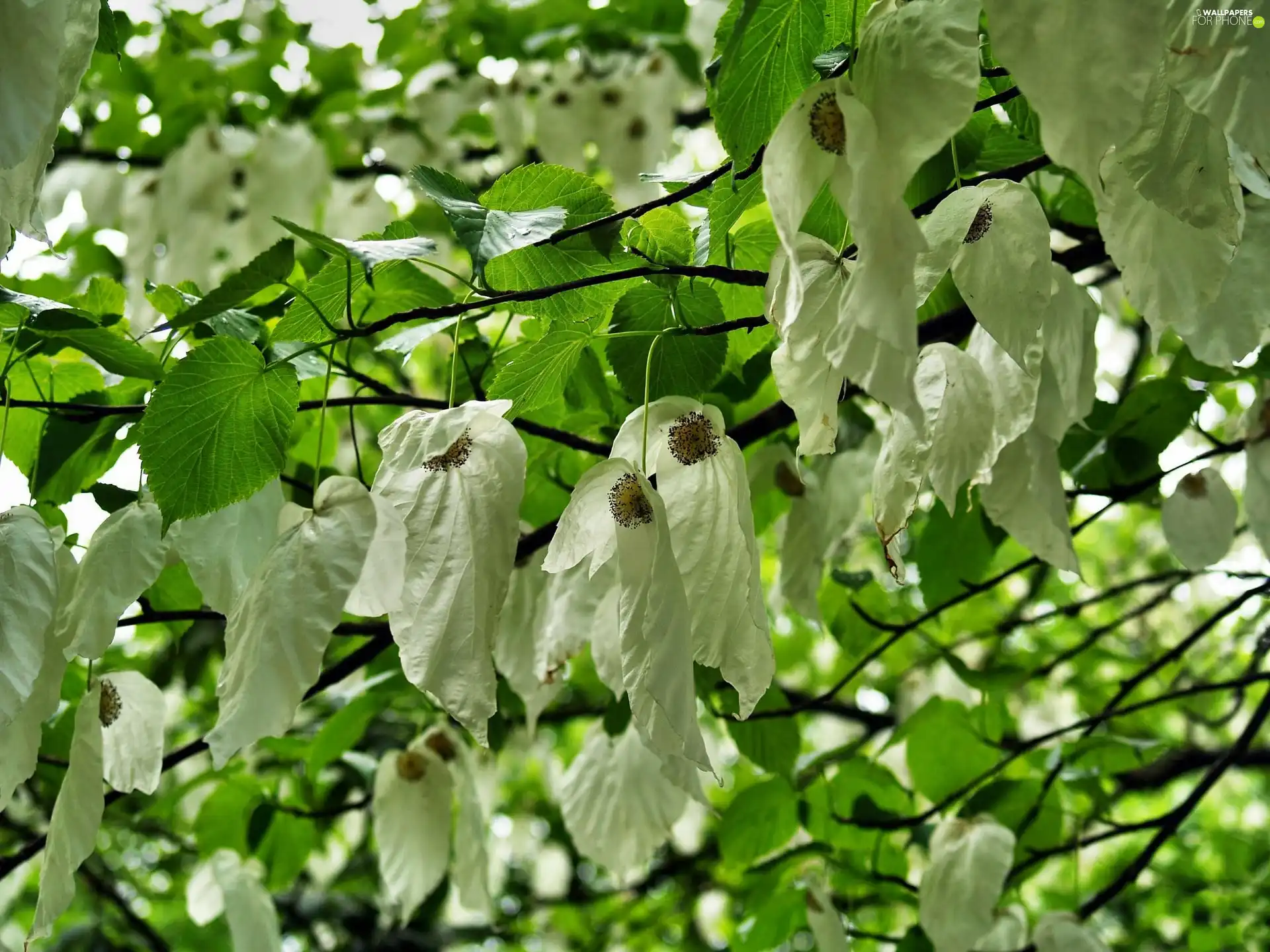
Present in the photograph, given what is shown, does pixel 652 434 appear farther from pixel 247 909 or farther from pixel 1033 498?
pixel 247 909

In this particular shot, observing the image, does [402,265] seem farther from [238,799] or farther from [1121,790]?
[1121,790]

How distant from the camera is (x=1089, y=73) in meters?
0.42

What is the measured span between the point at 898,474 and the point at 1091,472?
599 millimetres

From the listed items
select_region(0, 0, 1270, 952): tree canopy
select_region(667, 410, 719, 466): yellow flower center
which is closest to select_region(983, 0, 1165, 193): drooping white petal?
select_region(0, 0, 1270, 952): tree canopy

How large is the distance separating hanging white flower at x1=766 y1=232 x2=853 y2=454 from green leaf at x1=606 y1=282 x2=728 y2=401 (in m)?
0.15

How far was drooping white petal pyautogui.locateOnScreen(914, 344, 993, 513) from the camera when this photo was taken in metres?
0.70

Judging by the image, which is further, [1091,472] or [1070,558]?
[1091,472]

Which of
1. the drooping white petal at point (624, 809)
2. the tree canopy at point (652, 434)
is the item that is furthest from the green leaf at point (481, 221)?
the drooping white petal at point (624, 809)

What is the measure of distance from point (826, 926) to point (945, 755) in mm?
235

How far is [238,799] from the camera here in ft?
4.62

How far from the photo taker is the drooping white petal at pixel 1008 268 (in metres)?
0.61

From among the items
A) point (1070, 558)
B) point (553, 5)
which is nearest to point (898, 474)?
point (1070, 558)

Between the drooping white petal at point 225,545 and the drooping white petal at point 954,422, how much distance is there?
1.37 feet

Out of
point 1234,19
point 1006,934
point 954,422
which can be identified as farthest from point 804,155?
point 1006,934
